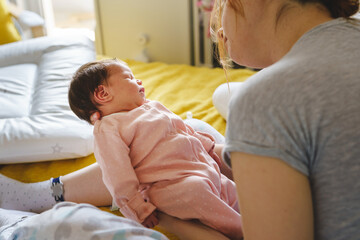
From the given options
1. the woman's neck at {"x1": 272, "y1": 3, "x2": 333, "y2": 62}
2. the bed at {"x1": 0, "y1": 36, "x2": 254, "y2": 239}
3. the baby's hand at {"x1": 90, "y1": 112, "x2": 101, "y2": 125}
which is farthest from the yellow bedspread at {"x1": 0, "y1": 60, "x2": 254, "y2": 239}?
the woman's neck at {"x1": 272, "y1": 3, "x2": 333, "y2": 62}

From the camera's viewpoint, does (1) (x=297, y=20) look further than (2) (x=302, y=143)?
Yes

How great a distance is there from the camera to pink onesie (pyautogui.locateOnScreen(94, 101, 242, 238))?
2.83 feet

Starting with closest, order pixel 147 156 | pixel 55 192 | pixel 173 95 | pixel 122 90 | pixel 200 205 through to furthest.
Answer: pixel 200 205 → pixel 147 156 → pixel 122 90 → pixel 55 192 → pixel 173 95

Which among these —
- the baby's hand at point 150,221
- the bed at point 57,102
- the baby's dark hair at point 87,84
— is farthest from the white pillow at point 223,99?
the baby's hand at point 150,221

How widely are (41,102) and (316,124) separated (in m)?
1.32

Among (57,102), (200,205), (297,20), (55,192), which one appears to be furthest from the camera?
(57,102)

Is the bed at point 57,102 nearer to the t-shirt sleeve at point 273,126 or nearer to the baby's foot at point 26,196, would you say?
the baby's foot at point 26,196

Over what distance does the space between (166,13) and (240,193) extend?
7.95 ft

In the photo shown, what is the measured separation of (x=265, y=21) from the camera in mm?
707

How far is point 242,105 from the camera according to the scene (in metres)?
0.54

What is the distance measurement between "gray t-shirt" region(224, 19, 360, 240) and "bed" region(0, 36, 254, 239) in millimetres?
412

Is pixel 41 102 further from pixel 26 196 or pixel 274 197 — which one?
pixel 274 197

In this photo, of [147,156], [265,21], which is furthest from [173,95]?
[265,21]

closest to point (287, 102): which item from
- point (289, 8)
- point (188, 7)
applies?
point (289, 8)
